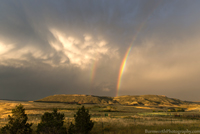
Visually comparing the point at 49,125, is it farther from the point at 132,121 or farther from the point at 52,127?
the point at 132,121

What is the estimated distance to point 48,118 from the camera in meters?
17.0

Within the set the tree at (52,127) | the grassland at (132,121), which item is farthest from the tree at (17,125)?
the grassland at (132,121)

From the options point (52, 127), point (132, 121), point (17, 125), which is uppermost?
point (17, 125)

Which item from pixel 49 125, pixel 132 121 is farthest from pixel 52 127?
pixel 132 121

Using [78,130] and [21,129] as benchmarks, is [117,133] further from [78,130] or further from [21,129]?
[21,129]

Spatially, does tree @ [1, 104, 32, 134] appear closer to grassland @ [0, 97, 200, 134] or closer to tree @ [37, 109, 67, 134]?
tree @ [37, 109, 67, 134]

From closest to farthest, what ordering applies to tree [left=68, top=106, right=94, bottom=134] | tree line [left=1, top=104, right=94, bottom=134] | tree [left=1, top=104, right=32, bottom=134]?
tree line [left=1, top=104, right=94, bottom=134] < tree [left=1, top=104, right=32, bottom=134] < tree [left=68, top=106, right=94, bottom=134]

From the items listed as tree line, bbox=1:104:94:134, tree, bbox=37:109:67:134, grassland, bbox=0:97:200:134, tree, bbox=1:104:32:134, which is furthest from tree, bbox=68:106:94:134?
tree, bbox=1:104:32:134

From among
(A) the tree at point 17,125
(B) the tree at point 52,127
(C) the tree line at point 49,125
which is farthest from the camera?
(A) the tree at point 17,125

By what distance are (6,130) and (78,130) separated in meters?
8.23

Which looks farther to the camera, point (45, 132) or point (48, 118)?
point (48, 118)

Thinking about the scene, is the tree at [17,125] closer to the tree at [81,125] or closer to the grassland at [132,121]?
the tree at [81,125]

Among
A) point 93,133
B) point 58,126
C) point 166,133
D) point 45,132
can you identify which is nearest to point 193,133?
point 166,133

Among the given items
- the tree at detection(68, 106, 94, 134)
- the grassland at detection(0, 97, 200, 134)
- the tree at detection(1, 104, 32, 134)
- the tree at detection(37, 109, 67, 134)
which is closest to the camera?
the tree at detection(37, 109, 67, 134)
